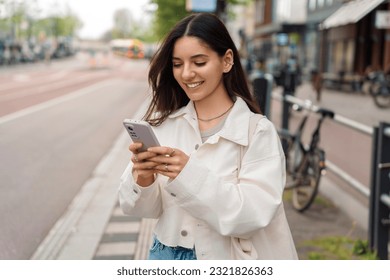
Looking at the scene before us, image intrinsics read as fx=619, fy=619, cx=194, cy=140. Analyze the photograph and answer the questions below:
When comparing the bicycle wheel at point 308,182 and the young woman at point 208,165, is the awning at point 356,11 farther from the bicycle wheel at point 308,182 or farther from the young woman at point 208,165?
the bicycle wheel at point 308,182

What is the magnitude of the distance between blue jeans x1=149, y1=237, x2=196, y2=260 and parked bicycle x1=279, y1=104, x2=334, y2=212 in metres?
3.64

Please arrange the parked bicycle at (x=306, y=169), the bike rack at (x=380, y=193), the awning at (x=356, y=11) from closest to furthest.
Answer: the awning at (x=356, y=11), the bike rack at (x=380, y=193), the parked bicycle at (x=306, y=169)

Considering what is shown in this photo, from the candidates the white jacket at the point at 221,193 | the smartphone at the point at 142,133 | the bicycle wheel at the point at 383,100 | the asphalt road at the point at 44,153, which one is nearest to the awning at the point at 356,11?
the asphalt road at the point at 44,153

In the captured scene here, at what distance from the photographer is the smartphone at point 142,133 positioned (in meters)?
1.62

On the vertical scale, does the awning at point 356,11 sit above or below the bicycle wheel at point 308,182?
above

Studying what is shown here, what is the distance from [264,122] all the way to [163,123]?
1.08 ft

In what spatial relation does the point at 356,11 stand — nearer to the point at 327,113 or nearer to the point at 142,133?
the point at 142,133

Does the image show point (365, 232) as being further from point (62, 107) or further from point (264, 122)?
point (62, 107)

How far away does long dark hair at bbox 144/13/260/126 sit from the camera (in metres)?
1.82

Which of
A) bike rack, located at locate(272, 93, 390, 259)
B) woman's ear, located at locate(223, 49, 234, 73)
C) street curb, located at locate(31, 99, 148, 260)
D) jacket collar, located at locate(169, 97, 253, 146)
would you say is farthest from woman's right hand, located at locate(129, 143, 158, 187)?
street curb, located at locate(31, 99, 148, 260)

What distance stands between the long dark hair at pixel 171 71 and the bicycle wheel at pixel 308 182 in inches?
144

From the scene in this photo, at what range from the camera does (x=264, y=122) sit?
6.01 ft

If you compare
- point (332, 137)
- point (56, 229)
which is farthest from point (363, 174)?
point (56, 229)

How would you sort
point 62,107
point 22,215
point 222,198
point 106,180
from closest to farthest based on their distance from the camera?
point 222,198 → point 22,215 → point 106,180 → point 62,107
